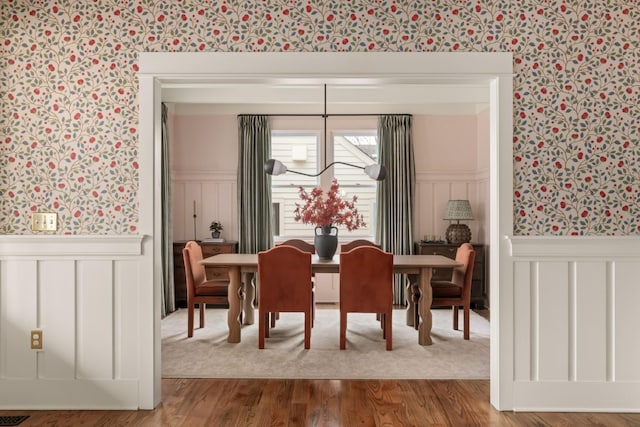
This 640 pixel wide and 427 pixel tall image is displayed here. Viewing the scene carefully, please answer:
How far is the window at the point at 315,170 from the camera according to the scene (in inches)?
248

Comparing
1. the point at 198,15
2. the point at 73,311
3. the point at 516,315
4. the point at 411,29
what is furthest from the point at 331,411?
the point at 198,15

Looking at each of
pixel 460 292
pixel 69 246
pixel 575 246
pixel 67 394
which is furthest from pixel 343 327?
pixel 69 246

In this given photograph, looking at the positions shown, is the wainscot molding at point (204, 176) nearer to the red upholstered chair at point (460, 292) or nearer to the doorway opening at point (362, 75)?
the red upholstered chair at point (460, 292)

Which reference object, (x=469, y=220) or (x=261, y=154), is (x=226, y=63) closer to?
(x=261, y=154)

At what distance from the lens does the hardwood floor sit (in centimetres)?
250

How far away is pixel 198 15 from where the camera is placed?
2662 mm

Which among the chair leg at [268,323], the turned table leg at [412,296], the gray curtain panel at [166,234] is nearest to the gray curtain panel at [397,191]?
the turned table leg at [412,296]

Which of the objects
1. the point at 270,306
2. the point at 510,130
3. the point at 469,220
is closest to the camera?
the point at 510,130

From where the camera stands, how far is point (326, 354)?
378 centimetres

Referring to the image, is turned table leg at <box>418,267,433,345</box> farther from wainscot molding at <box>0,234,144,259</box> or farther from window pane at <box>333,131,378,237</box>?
wainscot molding at <box>0,234,144,259</box>

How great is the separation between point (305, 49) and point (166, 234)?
11.5ft

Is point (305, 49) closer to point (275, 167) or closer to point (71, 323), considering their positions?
point (275, 167)

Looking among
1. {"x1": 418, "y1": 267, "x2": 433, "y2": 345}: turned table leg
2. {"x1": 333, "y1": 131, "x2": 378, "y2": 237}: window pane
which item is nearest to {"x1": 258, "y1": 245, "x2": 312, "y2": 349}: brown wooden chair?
{"x1": 418, "y1": 267, "x2": 433, "y2": 345}: turned table leg

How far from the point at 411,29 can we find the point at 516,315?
70.9 inches
